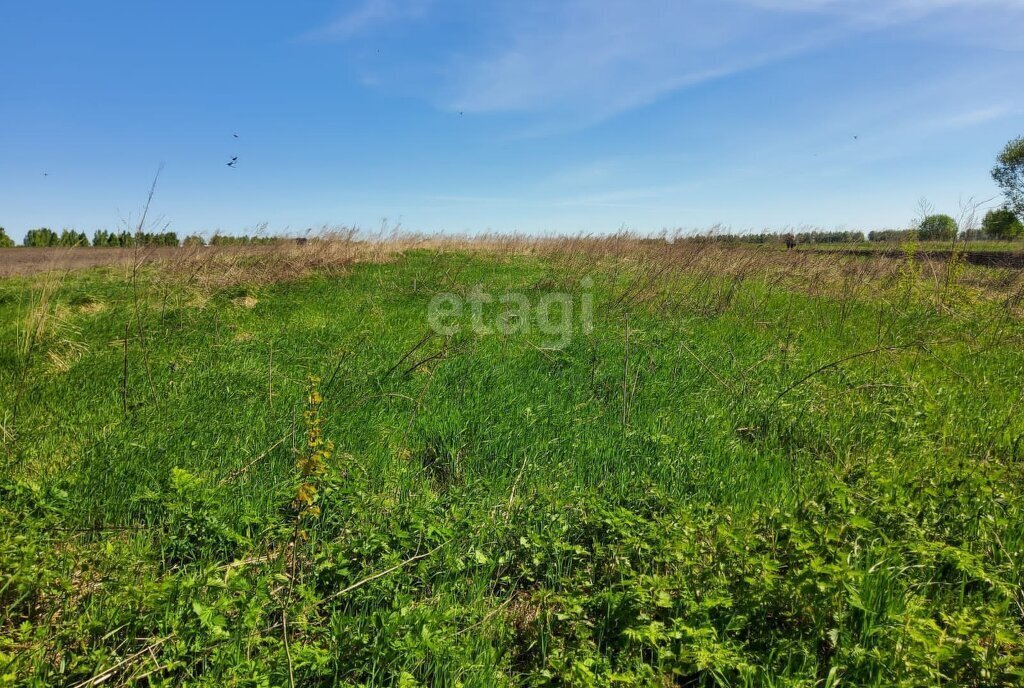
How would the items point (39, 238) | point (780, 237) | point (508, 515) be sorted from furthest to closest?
point (39, 238), point (780, 237), point (508, 515)

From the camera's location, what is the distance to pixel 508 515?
8.55 ft

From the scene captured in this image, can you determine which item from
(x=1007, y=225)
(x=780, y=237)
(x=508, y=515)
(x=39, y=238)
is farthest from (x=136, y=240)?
(x=1007, y=225)

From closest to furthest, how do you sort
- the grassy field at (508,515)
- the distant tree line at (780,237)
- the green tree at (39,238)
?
the grassy field at (508,515), the distant tree line at (780,237), the green tree at (39,238)

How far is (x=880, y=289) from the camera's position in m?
9.33

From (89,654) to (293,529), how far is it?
0.74 meters

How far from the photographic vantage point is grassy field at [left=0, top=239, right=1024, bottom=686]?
1788mm

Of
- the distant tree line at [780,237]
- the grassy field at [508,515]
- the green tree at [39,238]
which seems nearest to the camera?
the grassy field at [508,515]

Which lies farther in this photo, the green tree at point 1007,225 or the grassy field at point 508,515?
the green tree at point 1007,225

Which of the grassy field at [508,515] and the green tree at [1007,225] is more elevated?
the green tree at [1007,225]

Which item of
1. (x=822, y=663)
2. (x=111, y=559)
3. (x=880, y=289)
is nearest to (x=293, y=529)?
(x=111, y=559)

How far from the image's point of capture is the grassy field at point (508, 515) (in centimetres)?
179

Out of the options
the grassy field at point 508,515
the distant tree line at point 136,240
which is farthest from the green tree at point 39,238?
the grassy field at point 508,515

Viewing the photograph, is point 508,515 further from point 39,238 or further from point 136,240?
point 39,238

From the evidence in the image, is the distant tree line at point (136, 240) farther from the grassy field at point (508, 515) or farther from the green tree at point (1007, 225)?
the green tree at point (1007, 225)
